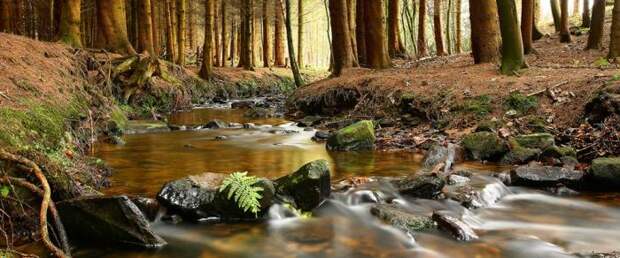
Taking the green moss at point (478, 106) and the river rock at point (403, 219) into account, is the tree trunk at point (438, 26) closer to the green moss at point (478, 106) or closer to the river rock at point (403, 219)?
the green moss at point (478, 106)

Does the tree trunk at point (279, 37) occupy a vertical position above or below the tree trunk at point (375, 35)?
above

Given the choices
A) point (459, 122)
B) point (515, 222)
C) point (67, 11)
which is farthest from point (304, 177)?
point (67, 11)

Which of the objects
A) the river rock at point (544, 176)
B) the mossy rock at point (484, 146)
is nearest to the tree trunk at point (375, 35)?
the mossy rock at point (484, 146)

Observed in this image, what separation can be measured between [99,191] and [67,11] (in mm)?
10230

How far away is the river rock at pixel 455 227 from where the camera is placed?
4723mm

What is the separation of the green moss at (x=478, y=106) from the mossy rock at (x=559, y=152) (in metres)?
2.36

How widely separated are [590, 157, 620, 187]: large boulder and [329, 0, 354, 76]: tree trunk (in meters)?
11.3

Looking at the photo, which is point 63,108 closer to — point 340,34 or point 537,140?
point 537,140

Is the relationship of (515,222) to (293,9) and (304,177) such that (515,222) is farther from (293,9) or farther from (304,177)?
(293,9)

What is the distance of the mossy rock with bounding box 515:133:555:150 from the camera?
291 inches

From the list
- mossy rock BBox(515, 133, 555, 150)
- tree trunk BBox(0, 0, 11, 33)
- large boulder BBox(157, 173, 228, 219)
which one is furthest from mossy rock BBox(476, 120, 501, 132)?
tree trunk BBox(0, 0, 11, 33)

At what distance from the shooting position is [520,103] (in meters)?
9.05

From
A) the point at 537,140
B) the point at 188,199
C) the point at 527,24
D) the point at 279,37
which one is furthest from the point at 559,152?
the point at 279,37

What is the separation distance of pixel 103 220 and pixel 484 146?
230 inches
